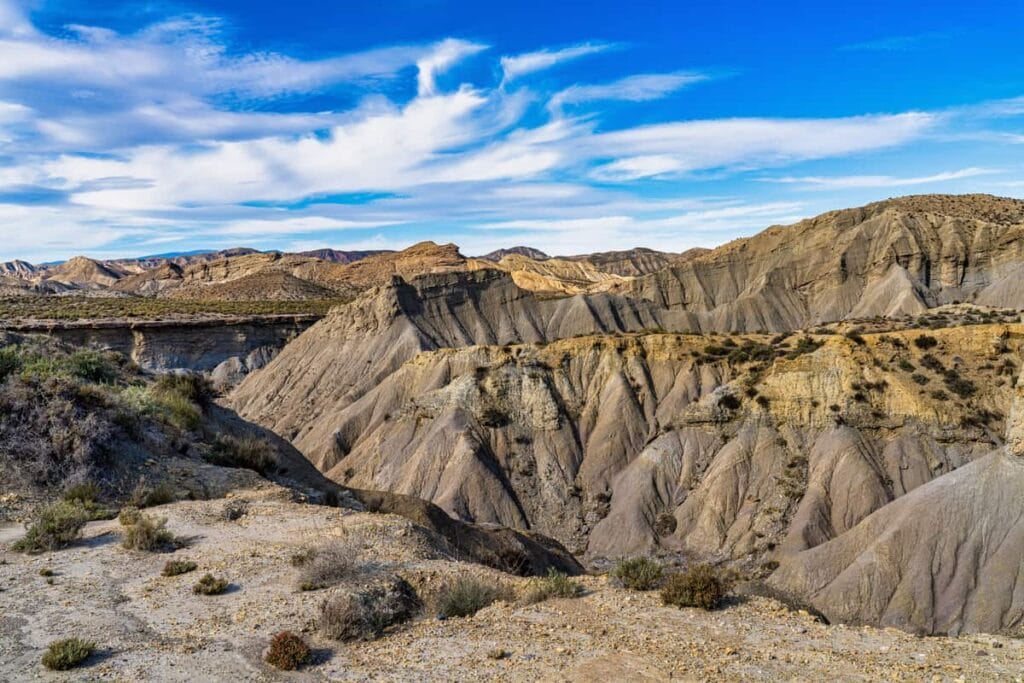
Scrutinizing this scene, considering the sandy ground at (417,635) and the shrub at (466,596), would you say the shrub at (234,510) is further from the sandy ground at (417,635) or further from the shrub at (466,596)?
the shrub at (466,596)

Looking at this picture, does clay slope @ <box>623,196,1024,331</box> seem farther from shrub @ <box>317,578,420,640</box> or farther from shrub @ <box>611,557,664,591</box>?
shrub @ <box>317,578,420,640</box>

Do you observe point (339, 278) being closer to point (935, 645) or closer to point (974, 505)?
point (974, 505)

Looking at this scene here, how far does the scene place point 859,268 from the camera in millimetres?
83188

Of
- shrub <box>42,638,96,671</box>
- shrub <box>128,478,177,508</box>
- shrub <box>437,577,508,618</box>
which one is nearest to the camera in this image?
shrub <box>42,638,96,671</box>

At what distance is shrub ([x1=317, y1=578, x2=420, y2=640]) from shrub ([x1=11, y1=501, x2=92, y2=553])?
5695 millimetres

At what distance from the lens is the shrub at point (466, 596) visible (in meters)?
9.60

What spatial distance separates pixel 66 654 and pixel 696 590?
26.2 feet

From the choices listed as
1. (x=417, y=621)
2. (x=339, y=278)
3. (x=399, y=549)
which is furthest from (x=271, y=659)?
(x=339, y=278)

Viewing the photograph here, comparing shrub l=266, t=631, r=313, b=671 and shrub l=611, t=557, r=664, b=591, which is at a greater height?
shrub l=266, t=631, r=313, b=671

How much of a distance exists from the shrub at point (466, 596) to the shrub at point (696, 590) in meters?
2.44

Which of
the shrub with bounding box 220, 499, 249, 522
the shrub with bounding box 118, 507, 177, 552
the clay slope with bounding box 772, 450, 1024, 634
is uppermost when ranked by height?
the shrub with bounding box 118, 507, 177, 552

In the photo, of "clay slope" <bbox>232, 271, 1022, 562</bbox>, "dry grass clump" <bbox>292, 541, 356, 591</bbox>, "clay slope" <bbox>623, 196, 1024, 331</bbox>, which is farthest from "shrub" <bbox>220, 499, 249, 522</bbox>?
"clay slope" <bbox>623, 196, 1024, 331</bbox>

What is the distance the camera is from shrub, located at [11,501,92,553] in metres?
11.4

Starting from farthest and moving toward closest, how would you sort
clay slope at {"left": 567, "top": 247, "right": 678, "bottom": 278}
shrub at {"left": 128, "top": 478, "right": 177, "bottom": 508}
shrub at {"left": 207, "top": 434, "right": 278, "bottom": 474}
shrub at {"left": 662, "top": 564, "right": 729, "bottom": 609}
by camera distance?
clay slope at {"left": 567, "top": 247, "right": 678, "bottom": 278} < shrub at {"left": 207, "top": 434, "right": 278, "bottom": 474} < shrub at {"left": 128, "top": 478, "right": 177, "bottom": 508} < shrub at {"left": 662, "top": 564, "right": 729, "bottom": 609}
